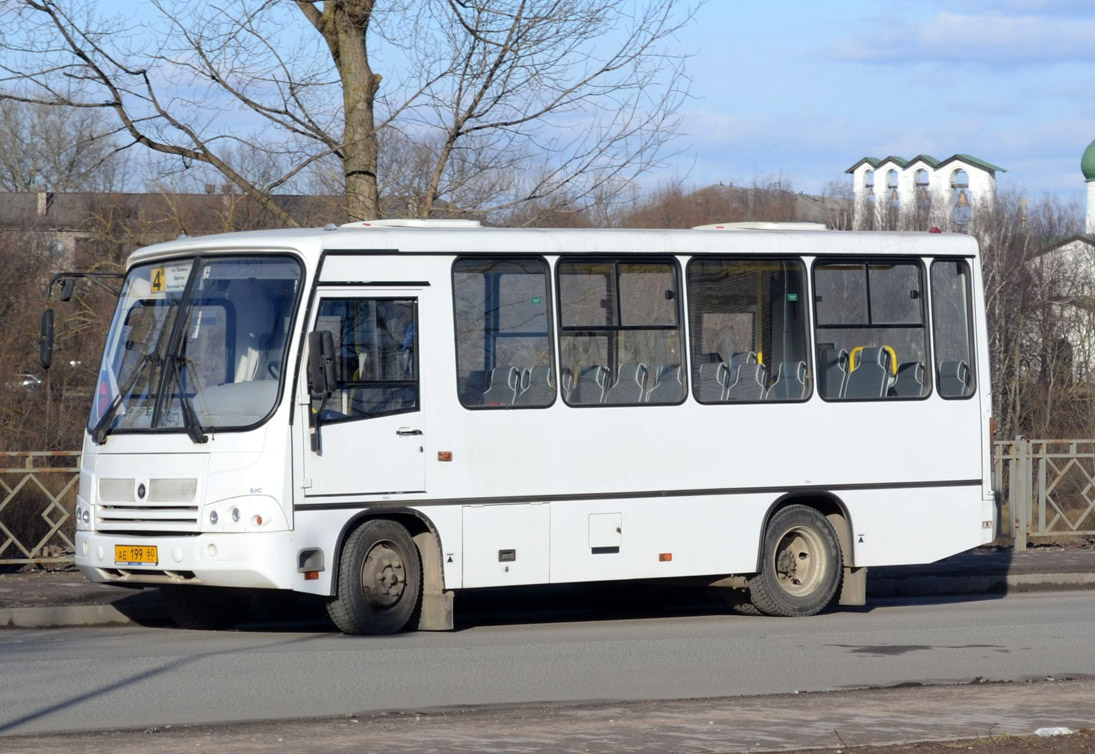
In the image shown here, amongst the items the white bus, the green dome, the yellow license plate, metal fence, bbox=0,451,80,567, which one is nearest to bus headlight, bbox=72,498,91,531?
the white bus

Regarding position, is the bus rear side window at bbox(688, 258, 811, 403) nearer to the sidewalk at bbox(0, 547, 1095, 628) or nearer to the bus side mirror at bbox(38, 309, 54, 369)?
the sidewalk at bbox(0, 547, 1095, 628)

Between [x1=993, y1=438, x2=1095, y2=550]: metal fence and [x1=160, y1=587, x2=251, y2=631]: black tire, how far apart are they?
10476 mm

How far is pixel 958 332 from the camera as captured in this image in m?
14.1

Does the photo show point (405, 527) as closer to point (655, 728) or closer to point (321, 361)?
point (321, 361)

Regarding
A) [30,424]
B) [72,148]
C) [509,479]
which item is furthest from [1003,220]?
[509,479]

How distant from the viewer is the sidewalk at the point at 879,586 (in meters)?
12.4

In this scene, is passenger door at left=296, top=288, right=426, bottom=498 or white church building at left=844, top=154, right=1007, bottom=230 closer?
passenger door at left=296, top=288, right=426, bottom=498

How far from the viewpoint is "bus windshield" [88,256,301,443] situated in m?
11.0

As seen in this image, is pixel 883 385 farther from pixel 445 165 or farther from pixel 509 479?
pixel 445 165

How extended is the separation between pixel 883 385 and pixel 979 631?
95.7 inches

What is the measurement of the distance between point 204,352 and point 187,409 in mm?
453

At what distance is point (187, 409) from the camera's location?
11.0 meters

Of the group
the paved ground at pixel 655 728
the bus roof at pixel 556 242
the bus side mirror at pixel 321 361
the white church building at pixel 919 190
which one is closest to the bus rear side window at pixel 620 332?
the bus roof at pixel 556 242

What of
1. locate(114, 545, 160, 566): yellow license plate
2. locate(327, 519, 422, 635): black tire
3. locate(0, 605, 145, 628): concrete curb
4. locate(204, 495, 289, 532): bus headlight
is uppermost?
locate(204, 495, 289, 532): bus headlight
